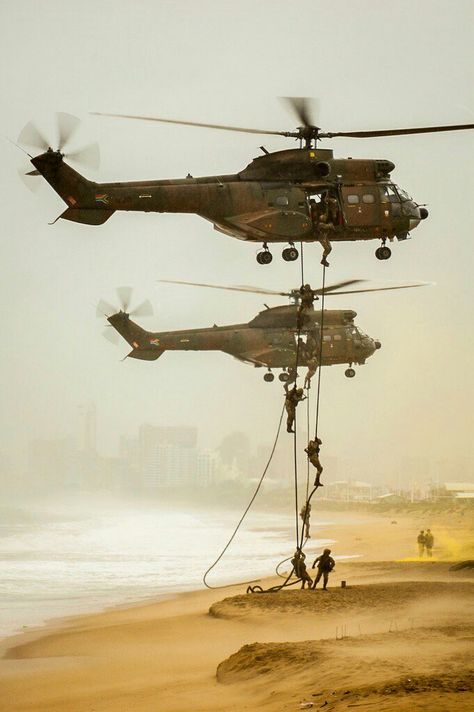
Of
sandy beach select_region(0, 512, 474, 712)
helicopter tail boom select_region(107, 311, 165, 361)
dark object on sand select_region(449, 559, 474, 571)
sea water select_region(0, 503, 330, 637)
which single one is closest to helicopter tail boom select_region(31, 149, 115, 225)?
sandy beach select_region(0, 512, 474, 712)

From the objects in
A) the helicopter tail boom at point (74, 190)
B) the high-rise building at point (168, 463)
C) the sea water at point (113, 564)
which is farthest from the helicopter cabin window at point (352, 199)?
the high-rise building at point (168, 463)

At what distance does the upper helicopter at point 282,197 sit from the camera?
21031mm

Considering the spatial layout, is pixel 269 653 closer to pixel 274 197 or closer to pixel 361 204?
pixel 274 197

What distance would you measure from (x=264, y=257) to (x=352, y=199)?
7.33 feet

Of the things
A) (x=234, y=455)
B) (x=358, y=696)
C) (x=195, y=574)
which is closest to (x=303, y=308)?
(x=358, y=696)

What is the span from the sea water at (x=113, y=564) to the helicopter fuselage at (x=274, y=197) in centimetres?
935

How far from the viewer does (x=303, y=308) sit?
19594 mm

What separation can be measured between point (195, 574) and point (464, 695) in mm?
24075

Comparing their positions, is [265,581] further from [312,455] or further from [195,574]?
[312,455]

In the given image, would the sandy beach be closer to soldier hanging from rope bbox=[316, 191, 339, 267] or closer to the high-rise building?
soldier hanging from rope bbox=[316, 191, 339, 267]

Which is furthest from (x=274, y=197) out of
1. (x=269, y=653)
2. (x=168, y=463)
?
(x=168, y=463)

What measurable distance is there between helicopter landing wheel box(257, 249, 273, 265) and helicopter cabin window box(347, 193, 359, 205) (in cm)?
200

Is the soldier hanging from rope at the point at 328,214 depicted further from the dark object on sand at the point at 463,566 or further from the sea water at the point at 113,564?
the sea water at the point at 113,564

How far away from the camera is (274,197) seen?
22250 mm
